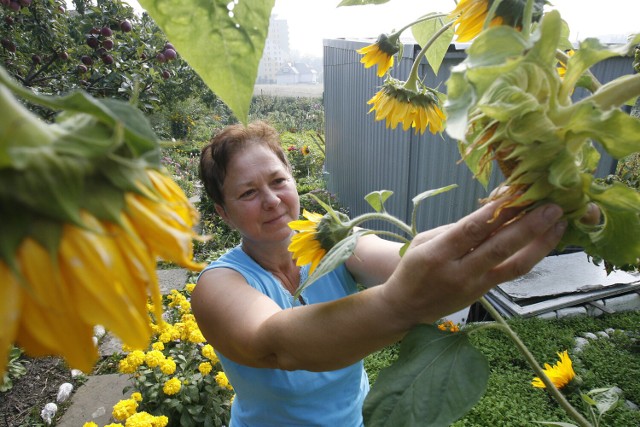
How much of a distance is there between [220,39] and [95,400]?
2.40m

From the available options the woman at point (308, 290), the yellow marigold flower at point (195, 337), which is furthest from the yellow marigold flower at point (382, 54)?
the yellow marigold flower at point (195, 337)

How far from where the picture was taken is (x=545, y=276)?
3.14m

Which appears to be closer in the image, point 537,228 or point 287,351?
point 537,228

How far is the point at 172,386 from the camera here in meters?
1.88

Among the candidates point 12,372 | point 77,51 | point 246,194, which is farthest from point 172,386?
point 77,51

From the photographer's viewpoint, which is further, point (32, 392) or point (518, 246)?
point (32, 392)

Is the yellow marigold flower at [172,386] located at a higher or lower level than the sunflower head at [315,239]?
lower

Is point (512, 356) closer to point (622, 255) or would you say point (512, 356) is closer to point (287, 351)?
point (287, 351)

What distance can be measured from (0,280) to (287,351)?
1.51 feet

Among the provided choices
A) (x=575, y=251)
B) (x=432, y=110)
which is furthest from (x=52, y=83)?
(x=575, y=251)

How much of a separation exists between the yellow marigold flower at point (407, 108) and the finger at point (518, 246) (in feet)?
1.44

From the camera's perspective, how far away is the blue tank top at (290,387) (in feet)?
3.18

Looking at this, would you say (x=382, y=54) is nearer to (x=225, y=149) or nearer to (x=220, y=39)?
(x=225, y=149)

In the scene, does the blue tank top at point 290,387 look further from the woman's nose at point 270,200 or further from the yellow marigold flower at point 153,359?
the yellow marigold flower at point 153,359
